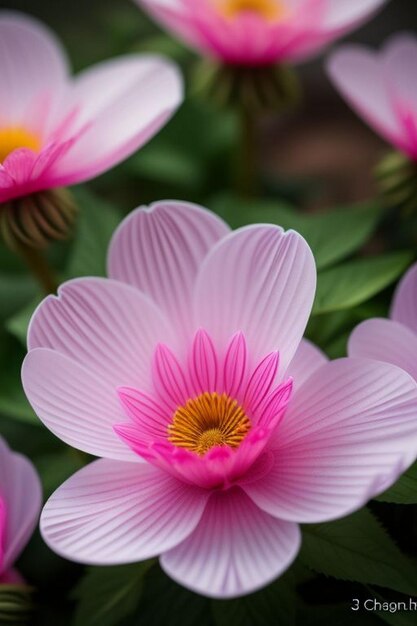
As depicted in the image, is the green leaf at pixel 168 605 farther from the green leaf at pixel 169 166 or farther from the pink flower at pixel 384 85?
the green leaf at pixel 169 166

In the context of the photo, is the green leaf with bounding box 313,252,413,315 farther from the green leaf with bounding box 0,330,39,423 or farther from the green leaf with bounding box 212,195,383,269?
the green leaf with bounding box 0,330,39,423

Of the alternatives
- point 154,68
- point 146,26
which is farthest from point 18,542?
point 146,26

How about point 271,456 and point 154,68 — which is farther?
point 154,68

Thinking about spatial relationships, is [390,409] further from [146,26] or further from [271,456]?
[146,26]

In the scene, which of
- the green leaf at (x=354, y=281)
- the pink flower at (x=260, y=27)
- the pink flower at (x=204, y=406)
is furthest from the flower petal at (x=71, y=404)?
the pink flower at (x=260, y=27)

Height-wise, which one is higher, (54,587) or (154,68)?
(154,68)

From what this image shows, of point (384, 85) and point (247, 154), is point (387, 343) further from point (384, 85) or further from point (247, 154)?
point (247, 154)

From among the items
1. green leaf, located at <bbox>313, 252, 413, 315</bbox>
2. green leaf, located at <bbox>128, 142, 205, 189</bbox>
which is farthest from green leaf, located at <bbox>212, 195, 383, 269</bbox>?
green leaf, located at <bbox>128, 142, 205, 189</bbox>
